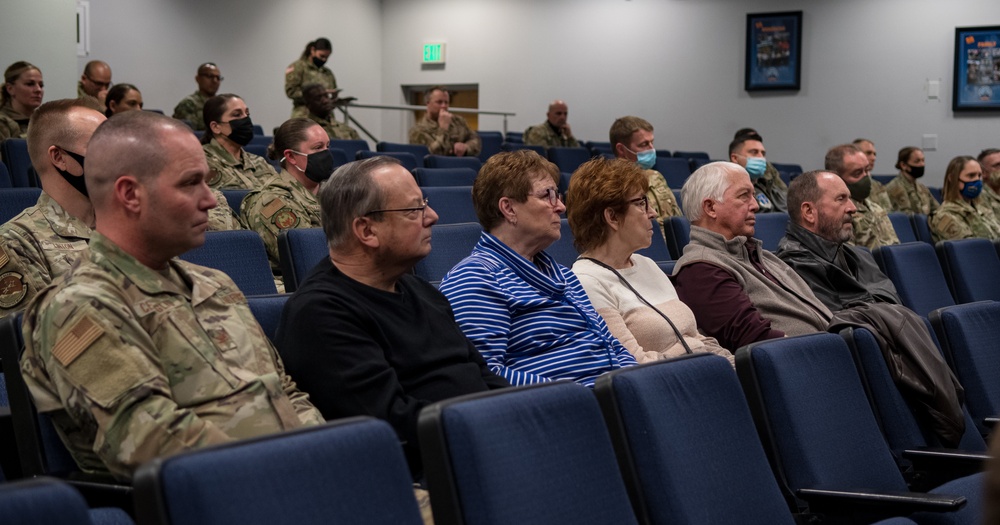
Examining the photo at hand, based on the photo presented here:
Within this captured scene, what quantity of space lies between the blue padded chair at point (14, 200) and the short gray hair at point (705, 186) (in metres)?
2.04

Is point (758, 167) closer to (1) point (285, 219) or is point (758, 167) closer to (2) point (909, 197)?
(2) point (909, 197)

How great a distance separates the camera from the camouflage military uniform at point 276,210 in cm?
382

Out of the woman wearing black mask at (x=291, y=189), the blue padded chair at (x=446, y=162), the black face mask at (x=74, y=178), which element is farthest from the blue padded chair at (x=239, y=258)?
the blue padded chair at (x=446, y=162)

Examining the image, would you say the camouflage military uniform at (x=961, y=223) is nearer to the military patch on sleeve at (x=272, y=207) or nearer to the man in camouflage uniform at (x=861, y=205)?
the man in camouflage uniform at (x=861, y=205)

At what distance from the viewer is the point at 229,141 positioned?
4.96m

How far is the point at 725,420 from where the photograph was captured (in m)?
1.74

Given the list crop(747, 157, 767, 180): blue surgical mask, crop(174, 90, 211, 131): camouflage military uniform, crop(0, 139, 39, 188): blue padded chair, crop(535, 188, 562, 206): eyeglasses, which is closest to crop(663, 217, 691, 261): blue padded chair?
crop(535, 188, 562, 206): eyeglasses

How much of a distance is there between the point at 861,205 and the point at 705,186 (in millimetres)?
2624

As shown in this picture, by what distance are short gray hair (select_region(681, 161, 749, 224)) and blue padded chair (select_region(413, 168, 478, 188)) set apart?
179 centimetres

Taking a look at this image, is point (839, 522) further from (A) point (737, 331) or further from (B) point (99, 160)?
(B) point (99, 160)

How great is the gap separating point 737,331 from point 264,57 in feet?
31.3

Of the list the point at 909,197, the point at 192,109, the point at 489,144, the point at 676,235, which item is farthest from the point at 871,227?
the point at 192,109

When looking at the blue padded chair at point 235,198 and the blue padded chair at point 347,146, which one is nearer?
the blue padded chair at point 235,198

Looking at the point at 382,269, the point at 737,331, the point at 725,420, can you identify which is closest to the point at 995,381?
the point at 737,331
